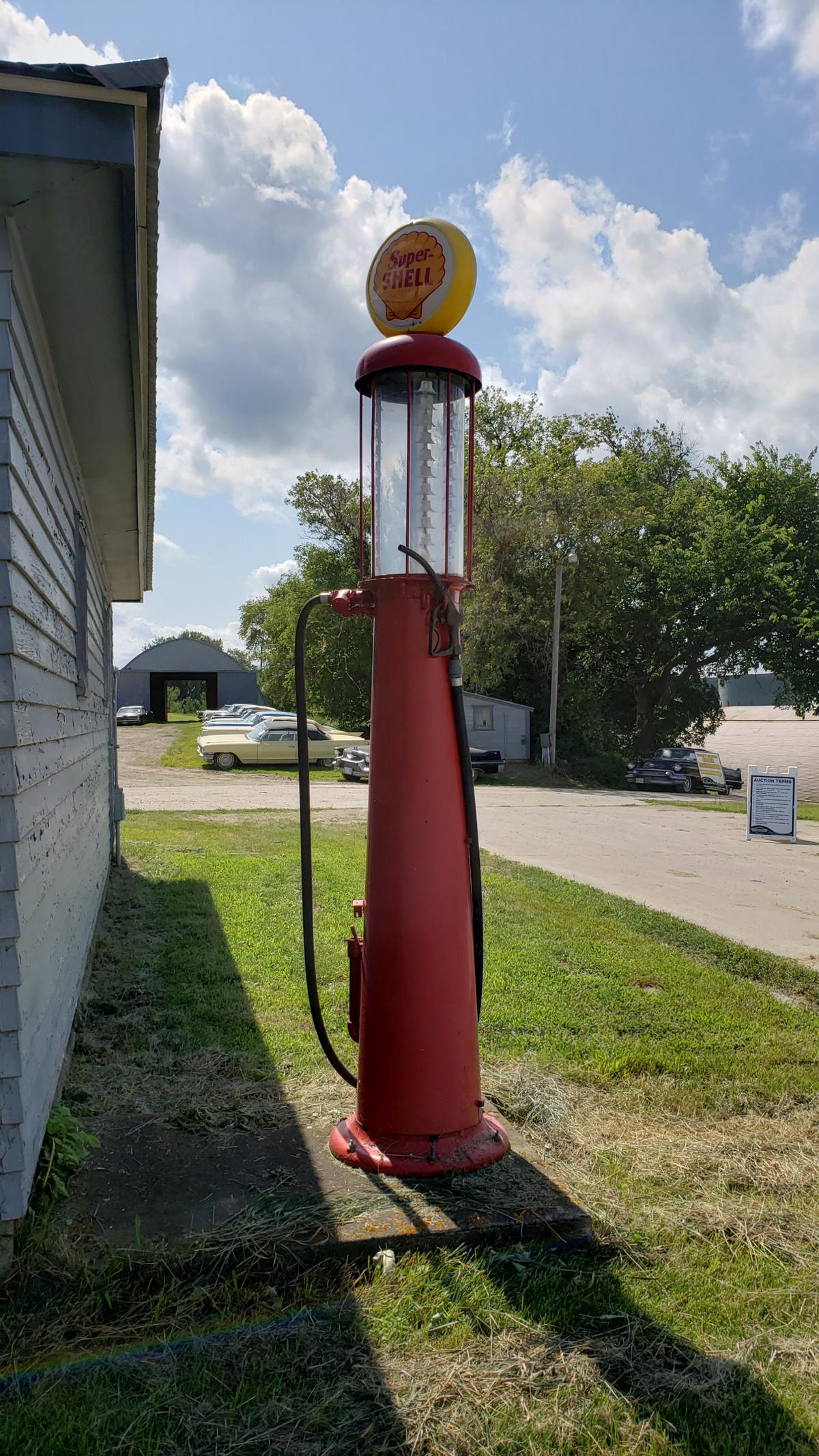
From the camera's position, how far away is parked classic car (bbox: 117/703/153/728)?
1908 inches

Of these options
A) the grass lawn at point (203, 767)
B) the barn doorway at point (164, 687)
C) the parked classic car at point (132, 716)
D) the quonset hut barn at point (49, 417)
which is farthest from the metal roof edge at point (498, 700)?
the quonset hut barn at point (49, 417)

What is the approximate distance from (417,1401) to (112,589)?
32.2ft

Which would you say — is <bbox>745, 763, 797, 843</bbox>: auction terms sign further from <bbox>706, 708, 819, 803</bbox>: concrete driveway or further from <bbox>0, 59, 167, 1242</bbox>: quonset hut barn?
<bbox>706, 708, 819, 803</bbox>: concrete driveway

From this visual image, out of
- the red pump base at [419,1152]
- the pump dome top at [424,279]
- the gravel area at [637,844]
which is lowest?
the gravel area at [637,844]

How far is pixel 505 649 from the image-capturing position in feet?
103

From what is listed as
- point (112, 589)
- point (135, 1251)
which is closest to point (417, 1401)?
point (135, 1251)

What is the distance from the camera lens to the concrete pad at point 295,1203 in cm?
270

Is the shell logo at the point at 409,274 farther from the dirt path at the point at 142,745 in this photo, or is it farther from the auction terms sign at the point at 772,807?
the dirt path at the point at 142,745

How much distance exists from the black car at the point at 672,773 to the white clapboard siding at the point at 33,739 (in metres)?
25.6

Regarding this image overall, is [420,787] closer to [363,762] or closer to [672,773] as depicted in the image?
[363,762]

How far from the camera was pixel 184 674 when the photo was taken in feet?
177

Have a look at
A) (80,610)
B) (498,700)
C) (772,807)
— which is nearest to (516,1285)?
(80,610)

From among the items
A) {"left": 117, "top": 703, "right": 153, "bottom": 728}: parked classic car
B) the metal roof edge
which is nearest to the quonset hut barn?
the metal roof edge

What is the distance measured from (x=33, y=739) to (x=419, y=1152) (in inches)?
69.1
